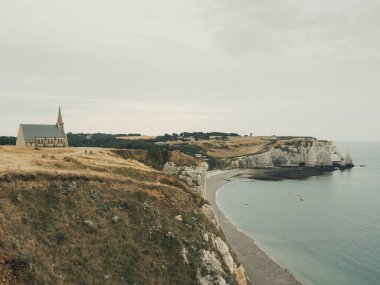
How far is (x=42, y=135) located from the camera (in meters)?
92.0

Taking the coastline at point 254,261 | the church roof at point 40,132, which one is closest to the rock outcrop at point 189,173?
the coastline at point 254,261

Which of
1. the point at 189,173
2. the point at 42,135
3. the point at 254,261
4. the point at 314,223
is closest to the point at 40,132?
the point at 42,135

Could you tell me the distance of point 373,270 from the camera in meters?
62.4

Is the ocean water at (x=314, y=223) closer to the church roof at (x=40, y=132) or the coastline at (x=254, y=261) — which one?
the coastline at (x=254, y=261)

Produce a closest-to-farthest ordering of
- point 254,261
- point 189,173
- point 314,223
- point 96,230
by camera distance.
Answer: point 96,230 → point 254,261 → point 189,173 → point 314,223

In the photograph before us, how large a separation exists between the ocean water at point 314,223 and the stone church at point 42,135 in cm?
5056

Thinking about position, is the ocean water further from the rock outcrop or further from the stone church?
the stone church

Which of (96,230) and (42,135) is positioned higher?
(42,135)

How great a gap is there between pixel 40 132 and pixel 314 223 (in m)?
74.2

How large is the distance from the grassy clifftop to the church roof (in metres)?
43.7

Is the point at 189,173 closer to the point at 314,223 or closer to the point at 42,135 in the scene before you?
the point at 314,223

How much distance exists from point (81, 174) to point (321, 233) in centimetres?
6195

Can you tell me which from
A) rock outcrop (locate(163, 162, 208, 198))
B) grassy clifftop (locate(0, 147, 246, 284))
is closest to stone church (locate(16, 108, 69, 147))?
rock outcrop (locate(163, 162, 208, 198))

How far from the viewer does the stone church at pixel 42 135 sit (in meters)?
89.0
